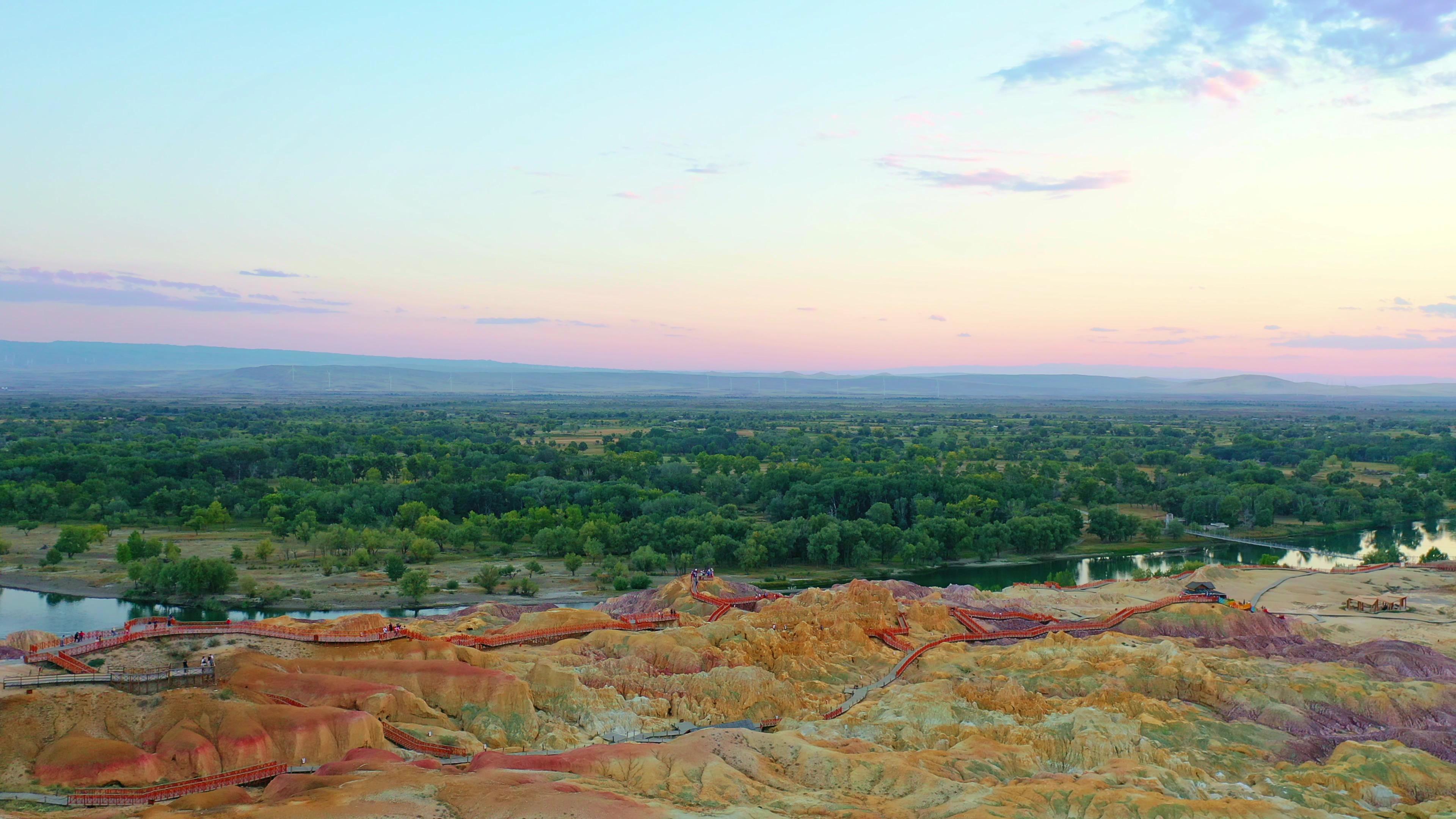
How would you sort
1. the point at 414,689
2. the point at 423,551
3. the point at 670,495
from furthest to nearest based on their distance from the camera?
the point at 670,495
the point at 423,551
the point at 414,689

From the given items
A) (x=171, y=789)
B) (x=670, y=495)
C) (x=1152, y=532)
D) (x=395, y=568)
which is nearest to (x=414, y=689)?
(x=171, y=789)

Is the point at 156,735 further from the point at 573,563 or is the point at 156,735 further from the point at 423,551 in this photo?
the point at 423,551

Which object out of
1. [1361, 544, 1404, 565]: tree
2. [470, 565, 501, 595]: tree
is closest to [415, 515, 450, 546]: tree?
[470, 565, 501, 595]: tree

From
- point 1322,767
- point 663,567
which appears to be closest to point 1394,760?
point 1322,767

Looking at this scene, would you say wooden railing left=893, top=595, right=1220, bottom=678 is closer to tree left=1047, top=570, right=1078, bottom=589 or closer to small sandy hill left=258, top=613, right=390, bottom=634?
tree left=1047, top=570, right=1078, bottom=589

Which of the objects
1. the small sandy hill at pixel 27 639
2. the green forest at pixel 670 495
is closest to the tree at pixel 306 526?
the green forest at pixel 670 495

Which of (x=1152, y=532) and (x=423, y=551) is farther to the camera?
(x=1152, y=532)
